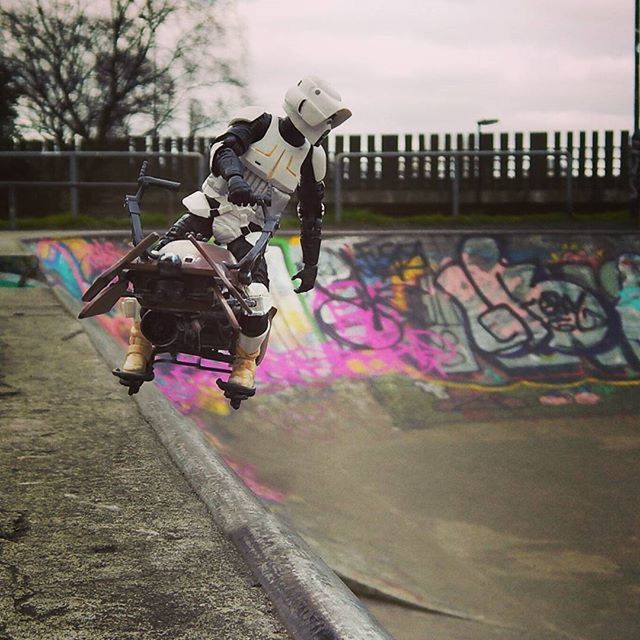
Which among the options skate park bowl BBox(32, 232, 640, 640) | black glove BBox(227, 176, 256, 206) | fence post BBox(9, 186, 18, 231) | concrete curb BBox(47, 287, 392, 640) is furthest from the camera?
fence post BBox(9, 186, 18, 231)

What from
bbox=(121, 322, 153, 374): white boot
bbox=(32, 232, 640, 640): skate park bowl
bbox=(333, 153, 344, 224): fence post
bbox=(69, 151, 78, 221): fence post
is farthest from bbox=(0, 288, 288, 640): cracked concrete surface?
bbox=(333, 153, 344, 224): fence post

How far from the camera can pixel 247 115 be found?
3029 mm

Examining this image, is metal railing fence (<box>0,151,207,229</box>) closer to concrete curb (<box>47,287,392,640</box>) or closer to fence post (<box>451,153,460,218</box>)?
fence post (<box>451,153,460,218</box>)

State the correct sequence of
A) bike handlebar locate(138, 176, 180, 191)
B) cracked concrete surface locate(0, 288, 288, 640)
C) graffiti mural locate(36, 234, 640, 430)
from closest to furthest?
bike handlebar locate(138, 176, 180, 191)
cracked concrete surface locate(0, 288, 288, 640)
graffiti mural locate(36, 234, 640, 430)

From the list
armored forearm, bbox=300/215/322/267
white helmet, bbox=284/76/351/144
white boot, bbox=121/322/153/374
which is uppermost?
white helmet, bbox=284/76/351/144

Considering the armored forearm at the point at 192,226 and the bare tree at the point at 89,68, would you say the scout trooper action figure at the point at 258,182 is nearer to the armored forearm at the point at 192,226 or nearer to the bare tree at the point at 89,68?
the armored forearm at the point at 192,226

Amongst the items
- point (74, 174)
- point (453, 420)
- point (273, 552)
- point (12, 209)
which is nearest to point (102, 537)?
point (273, 552)

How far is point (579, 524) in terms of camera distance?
39.5ft

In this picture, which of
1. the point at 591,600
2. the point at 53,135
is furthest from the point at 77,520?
the point at 53,135

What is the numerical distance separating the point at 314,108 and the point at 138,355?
2.64 ft

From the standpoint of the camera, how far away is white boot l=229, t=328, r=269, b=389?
270 centimetres

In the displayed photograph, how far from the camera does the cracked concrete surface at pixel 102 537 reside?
3.86m

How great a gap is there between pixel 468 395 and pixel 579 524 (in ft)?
12.9

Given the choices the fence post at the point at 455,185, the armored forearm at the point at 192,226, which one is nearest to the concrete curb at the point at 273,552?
the armored forearm at the point at 192,226
